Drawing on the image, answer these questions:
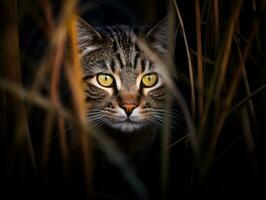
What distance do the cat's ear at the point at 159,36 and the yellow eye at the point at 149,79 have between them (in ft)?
0.43

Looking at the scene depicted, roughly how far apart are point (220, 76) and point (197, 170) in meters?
0.28

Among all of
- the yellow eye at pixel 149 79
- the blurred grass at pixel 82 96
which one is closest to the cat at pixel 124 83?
the yellow eye at pixel 149 79

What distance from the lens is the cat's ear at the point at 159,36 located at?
1581 mm

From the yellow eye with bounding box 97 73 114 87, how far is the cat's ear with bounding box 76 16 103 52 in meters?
0.15

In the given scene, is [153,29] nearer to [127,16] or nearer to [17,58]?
[17,58]

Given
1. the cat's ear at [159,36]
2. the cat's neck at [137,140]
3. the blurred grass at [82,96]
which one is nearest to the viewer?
the blurred grass at [82,96]

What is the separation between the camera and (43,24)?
3.39ft

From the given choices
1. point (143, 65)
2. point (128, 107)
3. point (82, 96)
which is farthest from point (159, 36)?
point (82, 96)

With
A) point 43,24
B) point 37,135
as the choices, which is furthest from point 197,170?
point 37,135

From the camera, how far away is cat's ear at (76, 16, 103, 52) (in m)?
1.55

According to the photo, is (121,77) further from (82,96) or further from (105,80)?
(82,96)

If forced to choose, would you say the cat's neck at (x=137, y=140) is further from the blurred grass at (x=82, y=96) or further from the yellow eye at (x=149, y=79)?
the blurred grass at (x=82, y=96)

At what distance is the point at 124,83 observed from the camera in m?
1.54

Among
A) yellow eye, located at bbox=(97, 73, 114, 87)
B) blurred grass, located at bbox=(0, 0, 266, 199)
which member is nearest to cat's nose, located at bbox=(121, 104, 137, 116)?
yellow eye, located at bbox=(97, 73, 114, 87)
